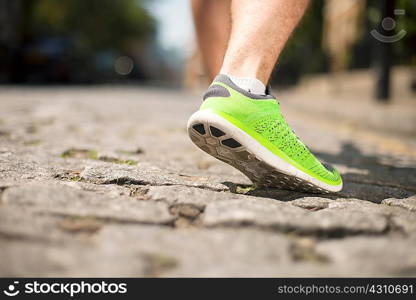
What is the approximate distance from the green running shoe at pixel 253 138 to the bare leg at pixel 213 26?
486 mm

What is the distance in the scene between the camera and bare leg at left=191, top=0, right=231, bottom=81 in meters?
1.85

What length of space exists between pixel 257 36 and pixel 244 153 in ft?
1.23

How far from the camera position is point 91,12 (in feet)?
77.2

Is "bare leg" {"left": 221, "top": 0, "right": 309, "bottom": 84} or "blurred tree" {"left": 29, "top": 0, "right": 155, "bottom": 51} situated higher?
"blurred tree" {"left": 29, "top": 0, "right": 155, "bottom": 51}

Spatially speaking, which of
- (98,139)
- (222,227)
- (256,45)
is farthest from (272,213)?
(98,139)

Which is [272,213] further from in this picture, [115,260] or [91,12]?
[91,12]

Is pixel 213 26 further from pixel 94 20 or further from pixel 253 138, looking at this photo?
pixel 94 20

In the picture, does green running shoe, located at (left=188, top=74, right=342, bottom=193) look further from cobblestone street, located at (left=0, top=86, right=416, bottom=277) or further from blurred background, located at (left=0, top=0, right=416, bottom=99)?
blurred background, located at (left=0, top=0, right=416, bottom=99)

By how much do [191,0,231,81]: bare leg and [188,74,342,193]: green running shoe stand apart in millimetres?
486

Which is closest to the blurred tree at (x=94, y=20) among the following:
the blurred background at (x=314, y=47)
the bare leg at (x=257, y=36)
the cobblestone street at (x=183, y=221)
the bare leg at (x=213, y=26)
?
the blurred background at (x=314, y=47)

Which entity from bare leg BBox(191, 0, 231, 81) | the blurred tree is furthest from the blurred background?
bare leg BBox(191, 0, 231, 81)

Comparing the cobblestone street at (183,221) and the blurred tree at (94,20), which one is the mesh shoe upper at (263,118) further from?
the blurred tree at (94,20)

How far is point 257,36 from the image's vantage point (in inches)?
56.7

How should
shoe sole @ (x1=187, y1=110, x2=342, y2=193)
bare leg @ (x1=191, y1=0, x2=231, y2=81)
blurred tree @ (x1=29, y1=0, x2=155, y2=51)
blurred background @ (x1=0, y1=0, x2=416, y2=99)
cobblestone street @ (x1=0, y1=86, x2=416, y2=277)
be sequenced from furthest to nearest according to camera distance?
1. blurred tree @ (x1=29, y1=0, x2=155, y2=51)
2. blurred background @ (x1=0, y1=0, x2=416, y2=99)
3. bare leg @ (x1=191, y1=0, x2=231, y2=81)
4. shoe sole @ (x1=187, y1=110, x2=342, y2=193)
5. cobblestone street @ (x1=0, y1=86, x2=416, y2=277)
